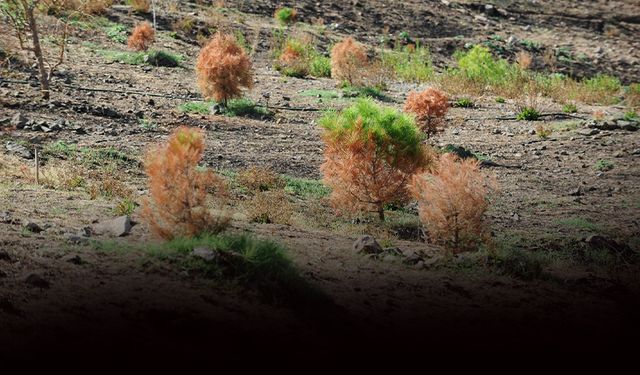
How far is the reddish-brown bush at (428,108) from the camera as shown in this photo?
15.9m

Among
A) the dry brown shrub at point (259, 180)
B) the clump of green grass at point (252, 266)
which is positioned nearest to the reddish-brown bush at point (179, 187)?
the clump of green grass at point (252, 266)

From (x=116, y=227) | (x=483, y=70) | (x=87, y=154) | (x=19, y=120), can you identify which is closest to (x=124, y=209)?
(x=116, y=227)

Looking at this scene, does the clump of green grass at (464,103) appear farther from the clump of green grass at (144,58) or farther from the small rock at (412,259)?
the small rock at (412,259)

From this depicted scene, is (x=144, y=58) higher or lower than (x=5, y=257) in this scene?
higher

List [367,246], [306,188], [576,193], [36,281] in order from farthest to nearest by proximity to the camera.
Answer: [576,193] < [306,188] < [367,246] < [36,281]

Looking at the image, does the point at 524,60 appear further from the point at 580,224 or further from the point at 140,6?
the point at 580,224

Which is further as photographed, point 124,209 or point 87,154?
point 87,154

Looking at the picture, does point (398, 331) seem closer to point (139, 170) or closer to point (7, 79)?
point (139, 170)

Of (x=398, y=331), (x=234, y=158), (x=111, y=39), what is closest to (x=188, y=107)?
(x=234, y=158)

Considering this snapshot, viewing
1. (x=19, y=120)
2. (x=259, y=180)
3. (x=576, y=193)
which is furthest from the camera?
(x=19, y=120)

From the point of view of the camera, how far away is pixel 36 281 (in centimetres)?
700

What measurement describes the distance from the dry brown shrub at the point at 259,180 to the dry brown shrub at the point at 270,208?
0.35m

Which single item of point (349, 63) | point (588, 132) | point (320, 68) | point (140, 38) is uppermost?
point (140, 38)

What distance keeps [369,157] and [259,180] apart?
191 cm
